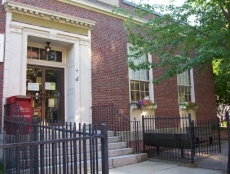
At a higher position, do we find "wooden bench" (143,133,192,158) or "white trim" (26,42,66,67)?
"white trim" (26,42,66,67)

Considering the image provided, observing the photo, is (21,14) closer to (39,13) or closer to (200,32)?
(39,13)

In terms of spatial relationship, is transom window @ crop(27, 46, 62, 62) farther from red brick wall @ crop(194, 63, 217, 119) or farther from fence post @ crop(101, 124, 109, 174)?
red brick wall @ crop(194, 63, 217, 119)

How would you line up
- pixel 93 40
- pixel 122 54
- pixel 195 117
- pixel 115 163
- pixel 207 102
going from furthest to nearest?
pixel 207 102
pixel 195 117
pixel 122 54
pixel 93 40
pixel 115 163

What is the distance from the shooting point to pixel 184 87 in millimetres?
14430

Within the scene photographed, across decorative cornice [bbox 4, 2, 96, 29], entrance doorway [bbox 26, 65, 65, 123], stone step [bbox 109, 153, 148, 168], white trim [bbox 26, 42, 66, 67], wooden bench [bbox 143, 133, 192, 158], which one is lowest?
stone step [bbox 109, 153, 148, 168]

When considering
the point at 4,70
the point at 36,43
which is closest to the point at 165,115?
the point at 36,43

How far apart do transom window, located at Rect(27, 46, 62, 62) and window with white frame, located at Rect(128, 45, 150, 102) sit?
3.20 m

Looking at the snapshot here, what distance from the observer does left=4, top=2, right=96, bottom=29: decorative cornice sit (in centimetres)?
840

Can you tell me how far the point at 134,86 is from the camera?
39.1ft

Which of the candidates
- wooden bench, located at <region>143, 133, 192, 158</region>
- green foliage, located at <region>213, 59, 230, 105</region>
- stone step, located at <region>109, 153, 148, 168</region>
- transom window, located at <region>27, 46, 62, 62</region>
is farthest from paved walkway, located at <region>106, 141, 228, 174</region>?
green foliage, located at <region>213, 59, 230, 105</region>

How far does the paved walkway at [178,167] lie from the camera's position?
6.82m

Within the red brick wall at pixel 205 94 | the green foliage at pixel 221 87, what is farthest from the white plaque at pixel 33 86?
the green foliage at pixel 221 87

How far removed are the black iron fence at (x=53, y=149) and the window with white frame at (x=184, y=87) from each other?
9553 mm

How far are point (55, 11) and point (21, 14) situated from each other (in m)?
1.33
